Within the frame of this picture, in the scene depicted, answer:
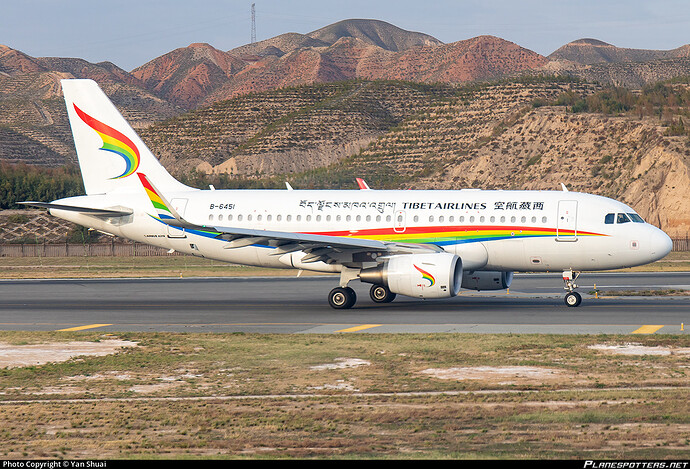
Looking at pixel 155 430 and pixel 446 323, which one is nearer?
pixel 155 430

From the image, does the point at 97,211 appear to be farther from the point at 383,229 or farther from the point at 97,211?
the point at 383,229

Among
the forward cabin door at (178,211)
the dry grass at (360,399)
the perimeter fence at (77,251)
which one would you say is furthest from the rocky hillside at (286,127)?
the dry grass at (360,399)

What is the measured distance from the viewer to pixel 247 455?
37.7ft

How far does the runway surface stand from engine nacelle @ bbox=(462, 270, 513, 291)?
767 millimetres

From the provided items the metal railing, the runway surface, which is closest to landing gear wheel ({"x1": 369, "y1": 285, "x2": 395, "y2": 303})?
the runway surface

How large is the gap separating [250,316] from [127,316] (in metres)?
4.37

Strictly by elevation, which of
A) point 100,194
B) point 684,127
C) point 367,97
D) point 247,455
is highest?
point 367,97

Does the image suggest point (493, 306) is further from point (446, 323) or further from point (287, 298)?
point (287, 298)

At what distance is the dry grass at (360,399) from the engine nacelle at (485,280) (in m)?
9.44

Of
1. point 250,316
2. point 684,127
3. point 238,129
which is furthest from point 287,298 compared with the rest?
point 238,129

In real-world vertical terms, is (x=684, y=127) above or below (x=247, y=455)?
above

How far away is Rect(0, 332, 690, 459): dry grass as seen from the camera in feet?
39.2

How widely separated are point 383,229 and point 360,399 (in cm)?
1673

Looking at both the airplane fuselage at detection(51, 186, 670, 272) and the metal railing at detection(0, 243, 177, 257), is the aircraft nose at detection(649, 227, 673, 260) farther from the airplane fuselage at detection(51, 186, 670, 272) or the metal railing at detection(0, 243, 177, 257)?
the metal railing at detection(0, 243, 177, 257)
